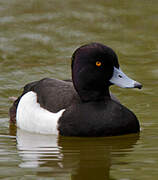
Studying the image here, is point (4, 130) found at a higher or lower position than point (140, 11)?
lower

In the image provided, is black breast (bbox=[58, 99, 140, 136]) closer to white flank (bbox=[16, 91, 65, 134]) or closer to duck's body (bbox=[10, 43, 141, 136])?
duck's body (bbox=[10, 43, 141, 136])

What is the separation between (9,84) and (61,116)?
7.11 ft

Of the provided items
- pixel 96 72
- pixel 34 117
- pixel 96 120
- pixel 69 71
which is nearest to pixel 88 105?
pixel 96 120

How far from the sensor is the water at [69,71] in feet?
20.1

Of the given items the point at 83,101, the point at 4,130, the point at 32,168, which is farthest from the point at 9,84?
the point at 32,168

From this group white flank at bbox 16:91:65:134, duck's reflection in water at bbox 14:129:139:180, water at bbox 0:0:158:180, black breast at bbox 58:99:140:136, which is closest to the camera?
duck's reflection in water at bbox 14:129:139:180

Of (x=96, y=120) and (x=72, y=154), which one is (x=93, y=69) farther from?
(x=72, y=154)

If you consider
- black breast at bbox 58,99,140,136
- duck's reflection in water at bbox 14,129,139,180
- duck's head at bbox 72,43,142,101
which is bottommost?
duck's reflection in water at bbox 14,129,139,180

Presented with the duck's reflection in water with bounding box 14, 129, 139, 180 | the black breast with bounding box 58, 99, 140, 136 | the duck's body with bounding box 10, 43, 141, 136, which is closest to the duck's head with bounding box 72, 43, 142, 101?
the duck's body with bounding box 10, 43, 141, 136

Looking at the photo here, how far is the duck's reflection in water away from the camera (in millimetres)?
5977

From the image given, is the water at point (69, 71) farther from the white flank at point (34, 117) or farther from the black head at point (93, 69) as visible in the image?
the black head at point (93, 69)

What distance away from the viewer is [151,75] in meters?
9.32

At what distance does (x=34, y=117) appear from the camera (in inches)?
296

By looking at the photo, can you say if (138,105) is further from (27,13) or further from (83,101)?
(27,13)
